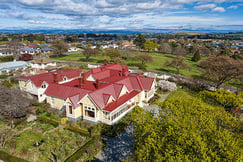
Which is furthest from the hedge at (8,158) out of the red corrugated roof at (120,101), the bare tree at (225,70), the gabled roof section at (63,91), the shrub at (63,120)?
the bare tree at (225,70)

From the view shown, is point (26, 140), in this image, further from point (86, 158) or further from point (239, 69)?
point (239, 69)

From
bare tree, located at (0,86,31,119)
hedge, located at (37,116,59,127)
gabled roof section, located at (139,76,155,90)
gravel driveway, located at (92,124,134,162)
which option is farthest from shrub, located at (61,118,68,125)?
gabled roof section, located at (139,76,155,90)

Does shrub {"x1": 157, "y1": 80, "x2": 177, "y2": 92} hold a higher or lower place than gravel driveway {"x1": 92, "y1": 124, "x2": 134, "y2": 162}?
higher

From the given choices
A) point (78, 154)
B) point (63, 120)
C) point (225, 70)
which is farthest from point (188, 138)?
point (225, 70)

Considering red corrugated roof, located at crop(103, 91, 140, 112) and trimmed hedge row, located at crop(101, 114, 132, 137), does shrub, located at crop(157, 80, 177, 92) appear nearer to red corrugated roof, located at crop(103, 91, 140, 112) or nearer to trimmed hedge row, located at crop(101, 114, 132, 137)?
red corrugated roof, located at crop(103, 91, 140, 112)

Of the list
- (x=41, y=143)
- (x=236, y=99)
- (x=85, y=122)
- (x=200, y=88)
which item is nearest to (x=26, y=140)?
(x=41, y=143)

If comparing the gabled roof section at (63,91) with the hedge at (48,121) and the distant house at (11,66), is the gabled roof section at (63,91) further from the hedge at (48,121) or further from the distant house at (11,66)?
the distant house at (11,66)

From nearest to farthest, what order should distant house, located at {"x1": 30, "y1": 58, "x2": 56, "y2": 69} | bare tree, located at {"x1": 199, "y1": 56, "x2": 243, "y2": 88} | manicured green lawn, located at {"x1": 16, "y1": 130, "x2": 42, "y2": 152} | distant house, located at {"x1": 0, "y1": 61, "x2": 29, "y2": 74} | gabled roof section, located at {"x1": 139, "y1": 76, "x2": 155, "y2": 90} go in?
manicured green lawn, located at {"x1": 16, "y1": 130, "x2": 42, "y2": 152}
gabled roof section, located at {"x1": 139, "y1": 76, "x2": 155, "y2": 90}
bare tree, located at {"x1": 199, "y1": 56, "x2": 243, "y2": 88}
distant house, located at {"x1": 0, "y1": 61, "x2": 29, "y2": 74}
distant house, located at {"x1": 30, "y1": 58, "x2": 56, "y2": 69}
